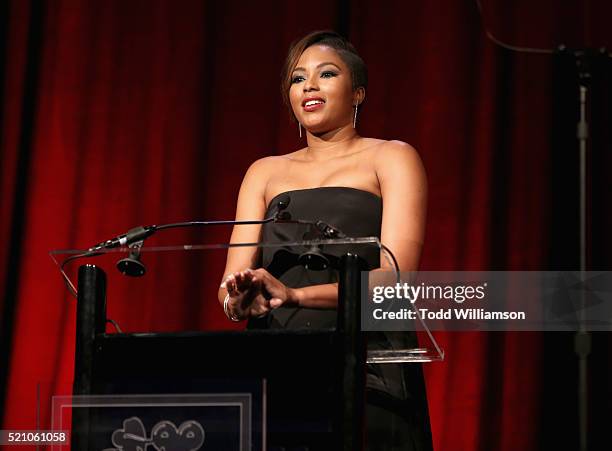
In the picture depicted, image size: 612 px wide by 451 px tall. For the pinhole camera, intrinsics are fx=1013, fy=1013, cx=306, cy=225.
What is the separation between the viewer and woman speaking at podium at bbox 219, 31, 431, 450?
1.71 meters

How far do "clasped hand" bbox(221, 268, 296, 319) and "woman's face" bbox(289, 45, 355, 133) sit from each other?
0.60m

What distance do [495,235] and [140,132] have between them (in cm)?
118

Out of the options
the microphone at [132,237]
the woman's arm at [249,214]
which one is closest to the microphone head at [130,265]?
the microphone at [132,237]

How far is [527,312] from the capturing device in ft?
9.43

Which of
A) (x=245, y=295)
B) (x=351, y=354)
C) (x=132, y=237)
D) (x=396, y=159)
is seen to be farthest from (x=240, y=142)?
(x=351, y=354)

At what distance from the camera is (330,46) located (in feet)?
6.89

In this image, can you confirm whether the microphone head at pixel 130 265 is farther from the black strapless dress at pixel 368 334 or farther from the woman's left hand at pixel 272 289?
the black strapless dress at pixel 368 334

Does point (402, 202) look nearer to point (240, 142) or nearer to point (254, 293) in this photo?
point (254, 293)

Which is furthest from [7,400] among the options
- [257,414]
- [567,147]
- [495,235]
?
[257,414]

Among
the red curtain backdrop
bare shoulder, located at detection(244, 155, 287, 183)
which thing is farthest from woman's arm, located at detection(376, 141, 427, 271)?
the red curtain backdrop

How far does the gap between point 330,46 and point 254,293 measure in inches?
30.9

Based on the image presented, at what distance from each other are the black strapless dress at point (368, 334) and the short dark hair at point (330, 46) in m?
0.25

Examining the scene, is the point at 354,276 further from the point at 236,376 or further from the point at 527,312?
the point at 527,312

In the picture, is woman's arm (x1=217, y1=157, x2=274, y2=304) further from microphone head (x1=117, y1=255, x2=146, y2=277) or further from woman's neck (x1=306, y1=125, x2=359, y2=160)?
microphone head (x1=117, y1=255, x2=146, y2=277)
